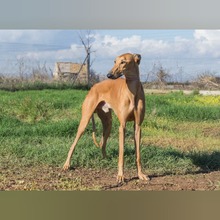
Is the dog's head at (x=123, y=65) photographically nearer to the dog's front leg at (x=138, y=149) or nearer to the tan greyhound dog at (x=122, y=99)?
the tan greyhound dog at (x=122, y=99)

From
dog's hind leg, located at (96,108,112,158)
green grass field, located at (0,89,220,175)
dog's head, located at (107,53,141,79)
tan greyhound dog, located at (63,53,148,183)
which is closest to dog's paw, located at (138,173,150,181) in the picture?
tan greyhound dog, located at (63,53,148,183)

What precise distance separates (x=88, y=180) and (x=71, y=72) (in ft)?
4.65

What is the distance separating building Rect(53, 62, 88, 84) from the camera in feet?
18.5

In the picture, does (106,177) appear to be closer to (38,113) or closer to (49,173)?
(49,173)

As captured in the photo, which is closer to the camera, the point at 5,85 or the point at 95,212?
the point at 95,212

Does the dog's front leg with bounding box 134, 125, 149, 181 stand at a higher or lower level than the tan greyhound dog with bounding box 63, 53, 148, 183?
lower

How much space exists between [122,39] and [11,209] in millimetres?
1991

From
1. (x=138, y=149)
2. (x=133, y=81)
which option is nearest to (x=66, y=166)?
(x=138, y=149)

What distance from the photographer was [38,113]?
6160 millimetres

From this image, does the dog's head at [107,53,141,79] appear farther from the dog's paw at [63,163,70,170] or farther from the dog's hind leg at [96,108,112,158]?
the dog's paw at [63,163,70,170]

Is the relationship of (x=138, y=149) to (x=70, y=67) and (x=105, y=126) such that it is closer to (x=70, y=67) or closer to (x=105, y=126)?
(x=105, y=126)

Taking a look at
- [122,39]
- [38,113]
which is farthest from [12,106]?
[122,39]

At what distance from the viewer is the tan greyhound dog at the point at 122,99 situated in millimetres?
4605

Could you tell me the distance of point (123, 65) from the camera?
180 inches
